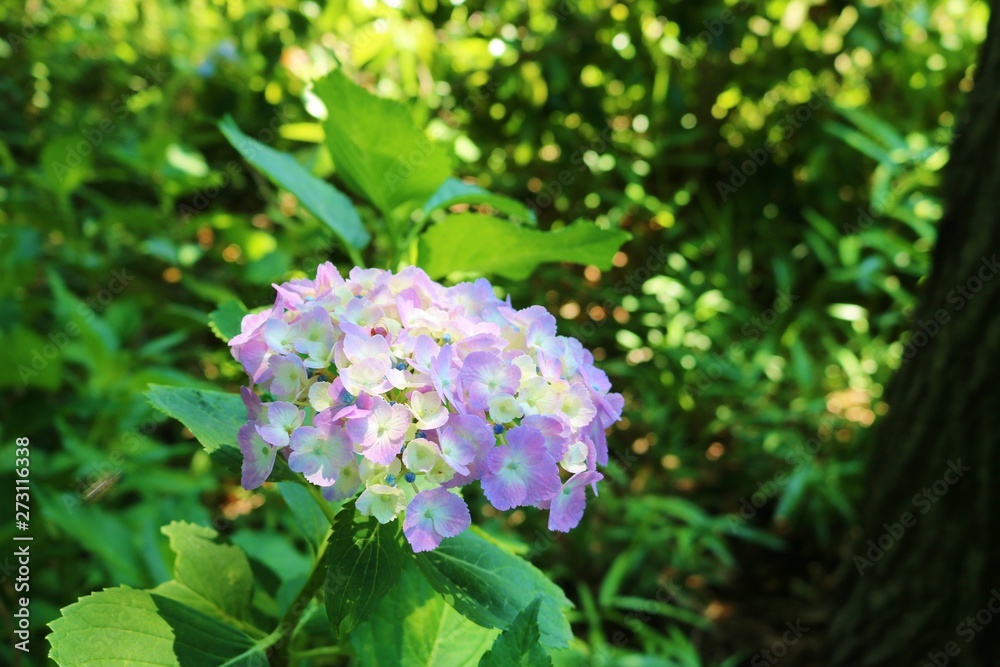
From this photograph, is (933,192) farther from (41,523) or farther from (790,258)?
(41,523)

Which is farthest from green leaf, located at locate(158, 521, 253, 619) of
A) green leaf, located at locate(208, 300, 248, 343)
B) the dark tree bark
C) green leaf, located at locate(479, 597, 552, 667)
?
the dark tree bark

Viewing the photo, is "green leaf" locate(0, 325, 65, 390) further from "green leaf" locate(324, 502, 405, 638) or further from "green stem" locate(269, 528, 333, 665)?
"green leaf" locate(324, 502, 405, 638)

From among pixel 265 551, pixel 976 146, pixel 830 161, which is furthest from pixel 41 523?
pixel 830 161

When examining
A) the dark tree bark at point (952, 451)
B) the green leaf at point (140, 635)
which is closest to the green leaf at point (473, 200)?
the green leaf at point (140, 635)

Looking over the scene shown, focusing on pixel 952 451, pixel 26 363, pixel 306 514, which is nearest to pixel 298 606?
pixel 306 514

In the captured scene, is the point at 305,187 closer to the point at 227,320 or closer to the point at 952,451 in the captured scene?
the point at 227,320

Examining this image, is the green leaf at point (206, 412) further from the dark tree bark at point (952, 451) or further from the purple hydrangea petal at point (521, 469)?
the dark tree bark at point (952, 451)

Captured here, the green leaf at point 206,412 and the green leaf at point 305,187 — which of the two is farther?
the green leaf at point 305,187

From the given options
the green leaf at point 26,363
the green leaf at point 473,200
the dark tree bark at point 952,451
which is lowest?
the green leaf at point 26,363
